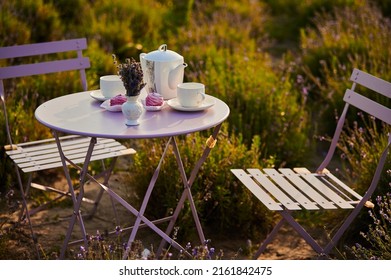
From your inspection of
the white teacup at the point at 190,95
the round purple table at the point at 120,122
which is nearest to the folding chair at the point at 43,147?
the round purple table at the point at 120,122

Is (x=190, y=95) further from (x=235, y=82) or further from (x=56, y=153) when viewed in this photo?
(x=235, y=82)

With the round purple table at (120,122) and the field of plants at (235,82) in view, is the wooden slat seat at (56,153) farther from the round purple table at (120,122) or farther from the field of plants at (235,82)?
the round purple table at (120,122)

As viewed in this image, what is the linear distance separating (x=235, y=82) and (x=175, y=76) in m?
2.10

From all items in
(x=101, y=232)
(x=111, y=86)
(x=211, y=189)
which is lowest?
(x=101, y=232)

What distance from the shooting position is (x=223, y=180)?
437 centimetres

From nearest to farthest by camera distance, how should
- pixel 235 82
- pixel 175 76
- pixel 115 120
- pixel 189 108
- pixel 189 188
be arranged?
1. pixel 115 120
2. pixel 189 108
3. pixel 175 76
4. pixel 189 188
5. pixel 235 82

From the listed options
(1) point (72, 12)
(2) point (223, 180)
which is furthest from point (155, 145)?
(1) point (72, 12)

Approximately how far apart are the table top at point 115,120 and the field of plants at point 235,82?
0.77 metres

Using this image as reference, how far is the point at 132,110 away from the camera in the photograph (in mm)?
3307

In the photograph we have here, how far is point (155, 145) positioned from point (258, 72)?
157 cm

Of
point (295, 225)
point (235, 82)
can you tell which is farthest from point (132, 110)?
point (235, 82)

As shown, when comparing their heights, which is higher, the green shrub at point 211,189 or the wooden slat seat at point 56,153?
the wooden slat seat at point 56,153

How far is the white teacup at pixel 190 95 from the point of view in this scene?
349cm
